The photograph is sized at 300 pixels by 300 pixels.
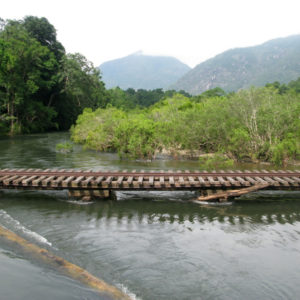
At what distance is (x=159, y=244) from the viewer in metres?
6.95

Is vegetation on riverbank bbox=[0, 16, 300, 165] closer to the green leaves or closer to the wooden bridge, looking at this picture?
the green leaves

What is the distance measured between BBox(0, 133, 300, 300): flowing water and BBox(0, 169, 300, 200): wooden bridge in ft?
1.55

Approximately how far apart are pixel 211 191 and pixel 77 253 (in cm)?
487

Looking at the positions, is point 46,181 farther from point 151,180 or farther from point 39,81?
point 39,81

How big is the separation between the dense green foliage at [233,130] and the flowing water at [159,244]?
614 cm

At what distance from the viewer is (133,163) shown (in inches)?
707

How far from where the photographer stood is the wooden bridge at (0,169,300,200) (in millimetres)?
9594

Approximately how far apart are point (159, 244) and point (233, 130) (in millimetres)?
11854

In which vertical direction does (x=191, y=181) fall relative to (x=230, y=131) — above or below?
below

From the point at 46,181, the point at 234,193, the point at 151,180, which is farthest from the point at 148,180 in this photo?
the point at 46,181

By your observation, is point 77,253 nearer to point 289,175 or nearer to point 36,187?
point 36,187

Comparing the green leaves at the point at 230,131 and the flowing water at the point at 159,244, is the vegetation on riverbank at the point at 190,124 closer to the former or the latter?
the green leaves at the point at 230,131

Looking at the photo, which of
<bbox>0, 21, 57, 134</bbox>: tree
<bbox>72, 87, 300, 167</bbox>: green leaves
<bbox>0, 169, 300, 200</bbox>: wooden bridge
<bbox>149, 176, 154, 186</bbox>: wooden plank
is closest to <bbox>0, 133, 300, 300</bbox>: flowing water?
<bbox>0, 169, 300, 200</bbox>: wooden bridge

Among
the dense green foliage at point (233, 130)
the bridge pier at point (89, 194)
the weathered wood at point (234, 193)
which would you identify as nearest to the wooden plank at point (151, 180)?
the bridge pier at point (89, 194)
